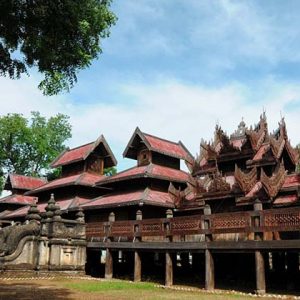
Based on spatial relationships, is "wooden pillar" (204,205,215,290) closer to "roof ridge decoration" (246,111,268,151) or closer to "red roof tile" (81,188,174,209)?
"roof ridge decoration" (246,111,268,151)

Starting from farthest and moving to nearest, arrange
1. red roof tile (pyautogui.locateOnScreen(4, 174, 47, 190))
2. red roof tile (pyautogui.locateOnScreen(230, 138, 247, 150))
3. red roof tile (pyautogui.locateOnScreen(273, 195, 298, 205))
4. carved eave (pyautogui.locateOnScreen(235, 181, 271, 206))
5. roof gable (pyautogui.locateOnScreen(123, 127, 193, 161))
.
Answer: red roof tile (pyautogui.locateOnScreen(4, 174, 47, 190)), roof gable (pyautogui.locateOnScreen(123, 127, 193, 161)), red roof tile (pyautogui.locateOnScreen(230, 138, 247, 150)), carved eave (pyautogui.locateOnScreen(235, 181, 271, 206)), red roof tile (pyautogui.locateOnScreen(273, 195, 298, 205))

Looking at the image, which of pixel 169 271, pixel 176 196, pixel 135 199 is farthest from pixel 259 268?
pixel 135 199

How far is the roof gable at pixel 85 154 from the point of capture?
112ft

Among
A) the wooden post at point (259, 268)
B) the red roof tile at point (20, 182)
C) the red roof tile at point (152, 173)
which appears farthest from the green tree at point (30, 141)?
the wooden post at point (259, 268)

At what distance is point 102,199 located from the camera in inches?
1142

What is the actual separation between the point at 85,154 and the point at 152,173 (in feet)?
27.2

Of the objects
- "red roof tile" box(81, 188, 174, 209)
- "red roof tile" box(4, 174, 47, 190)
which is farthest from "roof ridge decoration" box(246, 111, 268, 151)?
"red roof tile" box(4, 174, 47, 190)

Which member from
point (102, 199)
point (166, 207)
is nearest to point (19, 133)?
point (102, 199)

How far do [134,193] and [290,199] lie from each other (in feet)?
34.7

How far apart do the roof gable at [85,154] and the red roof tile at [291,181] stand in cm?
1722

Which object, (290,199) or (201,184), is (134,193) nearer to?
(201,184)

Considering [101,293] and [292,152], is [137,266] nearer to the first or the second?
[101,293]

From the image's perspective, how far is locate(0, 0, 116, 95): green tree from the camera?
985cm

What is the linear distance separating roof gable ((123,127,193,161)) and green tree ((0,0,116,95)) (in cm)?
1797
